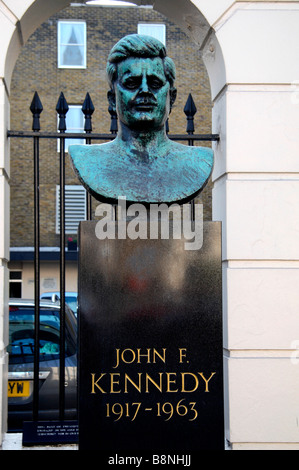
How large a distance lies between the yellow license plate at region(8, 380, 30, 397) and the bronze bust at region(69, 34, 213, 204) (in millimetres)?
2068

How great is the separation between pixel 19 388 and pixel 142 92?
102 inches

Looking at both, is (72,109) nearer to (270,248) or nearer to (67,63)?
(67,63)

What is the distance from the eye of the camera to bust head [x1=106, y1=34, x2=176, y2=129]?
3.08m

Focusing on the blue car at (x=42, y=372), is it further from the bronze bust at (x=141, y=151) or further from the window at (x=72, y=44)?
the window at (x=72, y=44)

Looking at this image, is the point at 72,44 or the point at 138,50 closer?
the point at 138,50

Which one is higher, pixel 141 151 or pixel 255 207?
pixel 141 151

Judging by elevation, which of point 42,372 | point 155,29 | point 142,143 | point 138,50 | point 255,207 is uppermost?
point 155,29

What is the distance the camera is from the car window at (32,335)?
4618 mm

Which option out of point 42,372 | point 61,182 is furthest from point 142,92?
point 42,372

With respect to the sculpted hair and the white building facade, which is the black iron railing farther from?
the sculpted hair

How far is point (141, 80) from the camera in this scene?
3088mm

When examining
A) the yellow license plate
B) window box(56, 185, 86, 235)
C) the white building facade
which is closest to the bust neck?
the white building facade

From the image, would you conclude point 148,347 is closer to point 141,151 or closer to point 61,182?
point 141,151
